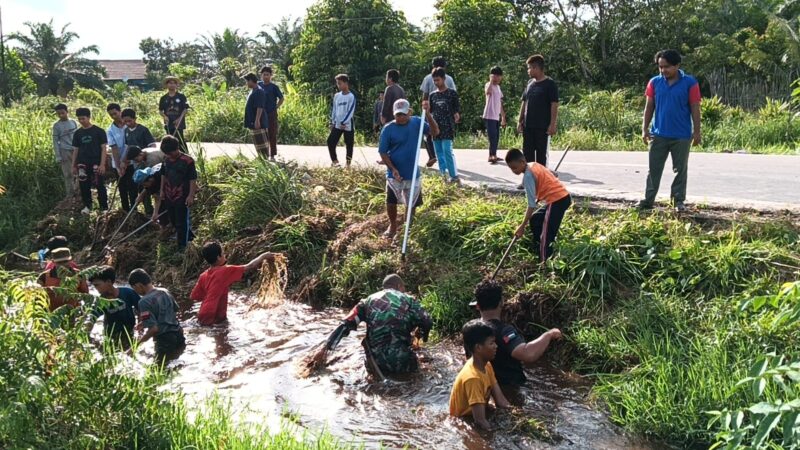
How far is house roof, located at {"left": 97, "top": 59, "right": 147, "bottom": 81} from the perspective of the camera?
74.8 meters

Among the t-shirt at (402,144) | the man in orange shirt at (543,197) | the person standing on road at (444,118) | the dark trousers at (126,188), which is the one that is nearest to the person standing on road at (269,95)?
the dark trousers at (126,188)

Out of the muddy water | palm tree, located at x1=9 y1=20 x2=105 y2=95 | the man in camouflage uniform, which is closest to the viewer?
the muddy water

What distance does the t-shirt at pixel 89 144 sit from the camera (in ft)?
41.3

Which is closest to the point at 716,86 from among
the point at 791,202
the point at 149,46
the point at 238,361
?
the point at 791,202

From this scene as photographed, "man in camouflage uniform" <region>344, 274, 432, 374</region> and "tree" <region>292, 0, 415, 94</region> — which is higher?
"tree" <region>292, 0, 415, 94</region>

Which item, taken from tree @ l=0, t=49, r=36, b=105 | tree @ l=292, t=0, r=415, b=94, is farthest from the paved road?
tree @ l=0, t=49, r=36, b=105

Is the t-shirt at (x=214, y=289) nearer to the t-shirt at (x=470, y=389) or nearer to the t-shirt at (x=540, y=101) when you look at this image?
the t-shirt at (x=470, y=389)

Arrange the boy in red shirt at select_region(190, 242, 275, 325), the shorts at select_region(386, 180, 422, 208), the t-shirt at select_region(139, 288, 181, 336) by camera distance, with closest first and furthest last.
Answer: the t-shirt at select_region(139, 288, 181, 336) < the boy in red shirt at select_region(190, 242, 275, 325) < the shorts at select_region(386, 180, 422, 208)

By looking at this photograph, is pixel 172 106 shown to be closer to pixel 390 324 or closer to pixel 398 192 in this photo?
pixel 398 192

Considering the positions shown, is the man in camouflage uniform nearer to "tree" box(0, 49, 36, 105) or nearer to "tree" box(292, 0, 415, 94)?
"tree" box(292, 0, 415, 94)

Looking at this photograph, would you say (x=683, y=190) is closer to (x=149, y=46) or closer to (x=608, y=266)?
(x=608, y=266)

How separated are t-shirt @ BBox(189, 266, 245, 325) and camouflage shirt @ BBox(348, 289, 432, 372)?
6.75ft

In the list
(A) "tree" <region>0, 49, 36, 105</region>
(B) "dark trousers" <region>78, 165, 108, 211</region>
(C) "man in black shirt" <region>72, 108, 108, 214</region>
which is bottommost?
(B) "dark trousers" <region>78, 165, 108, 211</region>

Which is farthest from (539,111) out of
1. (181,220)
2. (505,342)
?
(181,220)
